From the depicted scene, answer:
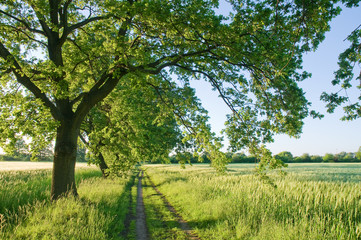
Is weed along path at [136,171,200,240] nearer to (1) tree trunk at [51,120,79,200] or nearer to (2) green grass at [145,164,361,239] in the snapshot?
(2) green grass at [145,164,361,239]

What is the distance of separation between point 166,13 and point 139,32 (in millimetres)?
2174

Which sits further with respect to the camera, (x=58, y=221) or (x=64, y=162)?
(x=64, y=162)

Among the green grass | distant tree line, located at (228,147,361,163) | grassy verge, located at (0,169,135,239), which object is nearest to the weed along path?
the green grass

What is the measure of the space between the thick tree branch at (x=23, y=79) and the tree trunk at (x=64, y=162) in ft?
2.12

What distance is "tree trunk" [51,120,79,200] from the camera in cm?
969

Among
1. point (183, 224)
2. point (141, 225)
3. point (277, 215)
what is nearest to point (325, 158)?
point (277, 215)

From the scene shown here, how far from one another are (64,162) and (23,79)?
360 cm

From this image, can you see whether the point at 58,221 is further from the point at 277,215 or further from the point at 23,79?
the point at 277,215

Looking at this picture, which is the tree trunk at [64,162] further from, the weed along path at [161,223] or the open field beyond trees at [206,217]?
the weed along path at [161,223]

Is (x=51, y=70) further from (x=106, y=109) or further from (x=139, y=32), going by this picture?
(x=106, y=109)

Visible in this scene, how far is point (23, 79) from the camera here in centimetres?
889

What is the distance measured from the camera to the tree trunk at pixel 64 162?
9.69 metres

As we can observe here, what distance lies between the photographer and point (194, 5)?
7738 millimetres

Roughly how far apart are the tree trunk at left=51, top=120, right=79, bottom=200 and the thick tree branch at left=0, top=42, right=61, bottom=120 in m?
0.65
